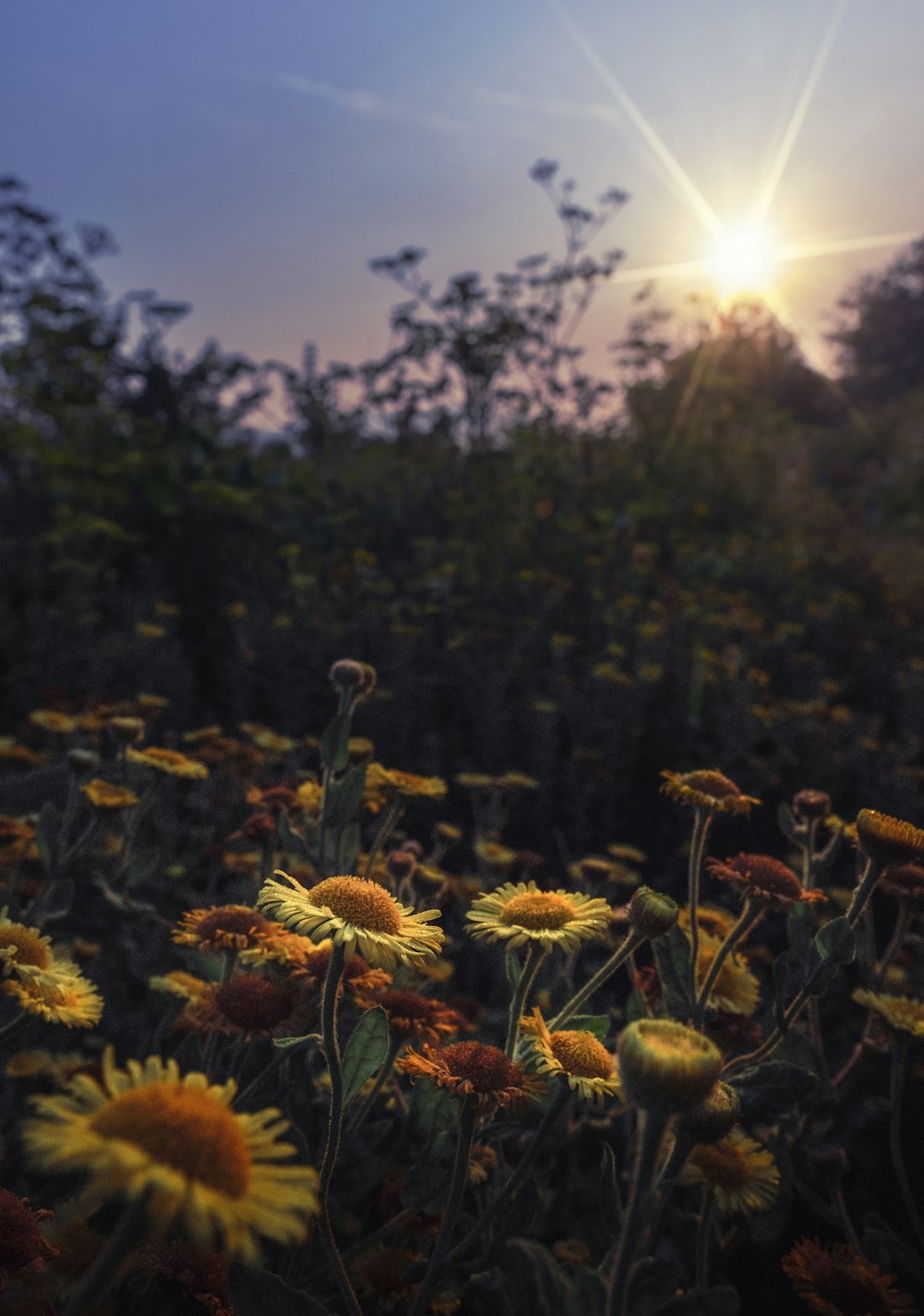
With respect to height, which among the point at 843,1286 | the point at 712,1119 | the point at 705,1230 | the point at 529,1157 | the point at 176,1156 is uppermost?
the point at 176,1156

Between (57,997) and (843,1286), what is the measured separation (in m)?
1.25

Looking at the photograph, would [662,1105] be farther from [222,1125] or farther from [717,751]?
[717,751]

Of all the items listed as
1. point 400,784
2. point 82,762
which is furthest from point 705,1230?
point 82,762

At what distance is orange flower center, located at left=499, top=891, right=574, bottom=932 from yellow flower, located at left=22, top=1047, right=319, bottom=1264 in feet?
1.64

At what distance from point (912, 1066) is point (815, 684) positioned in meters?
2.97

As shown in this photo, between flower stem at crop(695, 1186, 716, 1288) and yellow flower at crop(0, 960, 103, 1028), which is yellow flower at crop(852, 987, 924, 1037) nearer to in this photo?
flower stem at crop(695, 1186, 716, 1288)

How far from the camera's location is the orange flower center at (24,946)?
1103 millimetres

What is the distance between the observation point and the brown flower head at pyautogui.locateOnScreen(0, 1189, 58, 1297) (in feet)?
2.73

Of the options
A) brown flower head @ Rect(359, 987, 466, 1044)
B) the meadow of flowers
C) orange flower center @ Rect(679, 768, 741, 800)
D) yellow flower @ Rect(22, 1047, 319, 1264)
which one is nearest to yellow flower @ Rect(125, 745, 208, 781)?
the meadow of flowers

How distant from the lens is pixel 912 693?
454cm

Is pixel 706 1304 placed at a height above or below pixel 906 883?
below

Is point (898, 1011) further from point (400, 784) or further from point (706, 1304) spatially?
point (400, 784)

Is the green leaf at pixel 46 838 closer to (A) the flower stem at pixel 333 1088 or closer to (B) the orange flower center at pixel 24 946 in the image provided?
(B) the orange flower center at pixel 24 946

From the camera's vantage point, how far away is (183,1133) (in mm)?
614
